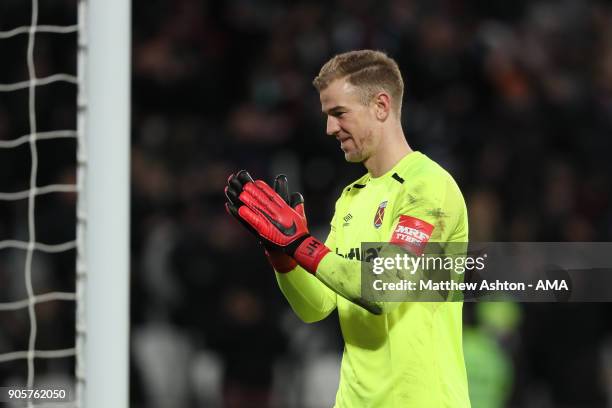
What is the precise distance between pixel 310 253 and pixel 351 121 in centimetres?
47

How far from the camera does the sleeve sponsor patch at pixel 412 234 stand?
281 cm

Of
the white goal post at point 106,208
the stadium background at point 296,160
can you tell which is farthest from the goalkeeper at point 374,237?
the stadium background at point 296,160

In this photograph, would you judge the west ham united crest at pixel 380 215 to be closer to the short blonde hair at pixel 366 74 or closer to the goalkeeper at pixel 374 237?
the goalkeeper at pixel 374 237

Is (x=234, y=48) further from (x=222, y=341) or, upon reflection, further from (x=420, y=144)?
(x=222, y=341)

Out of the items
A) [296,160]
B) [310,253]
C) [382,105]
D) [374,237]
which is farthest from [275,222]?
[296,160]

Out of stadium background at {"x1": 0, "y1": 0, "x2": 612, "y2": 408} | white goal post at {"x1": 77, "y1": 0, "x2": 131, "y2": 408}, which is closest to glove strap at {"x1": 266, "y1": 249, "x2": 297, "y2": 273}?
white goal post at {"x1": 77, "y1": 0, "x2": 131, "y2": 408}

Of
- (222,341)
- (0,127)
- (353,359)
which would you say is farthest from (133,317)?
(353,359)

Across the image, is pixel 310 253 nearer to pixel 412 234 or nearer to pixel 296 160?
pixel 412 234

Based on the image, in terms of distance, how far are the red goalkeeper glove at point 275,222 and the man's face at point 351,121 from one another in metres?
0.27

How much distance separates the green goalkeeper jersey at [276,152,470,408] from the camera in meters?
2.84

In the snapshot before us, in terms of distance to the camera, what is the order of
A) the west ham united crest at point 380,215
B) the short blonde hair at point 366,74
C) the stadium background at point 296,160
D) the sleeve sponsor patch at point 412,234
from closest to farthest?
the sleeve sponsor patch at point 412,234
the west ham united crest at point 380,215
the short blonde hair at point 366,74
the stadium background at point 296,160

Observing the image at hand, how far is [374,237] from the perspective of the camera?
3.02 m

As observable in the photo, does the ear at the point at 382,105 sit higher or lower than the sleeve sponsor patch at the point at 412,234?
higher

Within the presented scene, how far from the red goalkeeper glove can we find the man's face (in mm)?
272
